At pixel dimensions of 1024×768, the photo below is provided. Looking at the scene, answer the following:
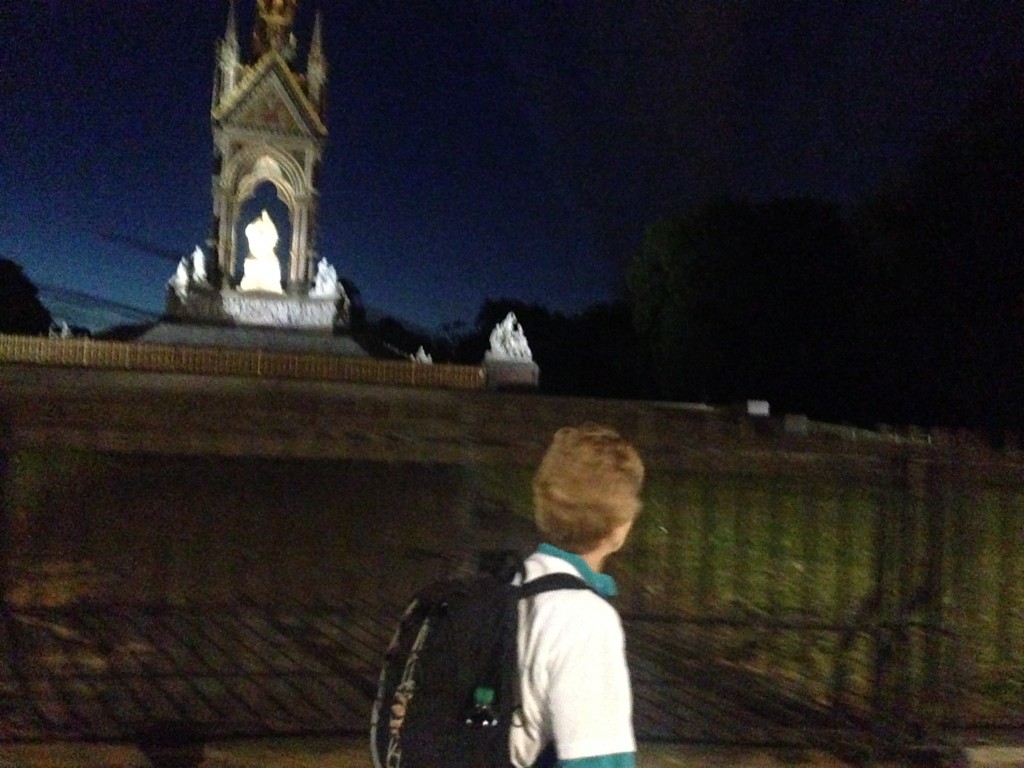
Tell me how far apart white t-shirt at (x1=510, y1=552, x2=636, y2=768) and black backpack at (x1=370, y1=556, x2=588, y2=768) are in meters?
0.03

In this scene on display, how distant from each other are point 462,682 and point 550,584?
0.27 m

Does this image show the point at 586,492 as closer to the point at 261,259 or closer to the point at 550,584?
the point at 550,584

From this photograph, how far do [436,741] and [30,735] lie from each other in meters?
3.40

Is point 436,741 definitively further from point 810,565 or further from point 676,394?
point 676,394

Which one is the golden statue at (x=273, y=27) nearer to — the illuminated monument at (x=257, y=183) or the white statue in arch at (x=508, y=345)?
the illuminated monument at (x=257, y=183)

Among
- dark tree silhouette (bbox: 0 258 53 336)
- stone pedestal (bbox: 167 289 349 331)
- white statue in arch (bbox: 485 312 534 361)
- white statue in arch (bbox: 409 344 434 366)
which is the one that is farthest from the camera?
dark tree silhouette (bbox: 0 258 53 336)

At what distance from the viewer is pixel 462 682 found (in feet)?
6.44

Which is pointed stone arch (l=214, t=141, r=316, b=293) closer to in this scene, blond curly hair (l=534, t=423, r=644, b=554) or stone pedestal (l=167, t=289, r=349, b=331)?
stone pedestal (l=167, t=289, r=349, b=331)

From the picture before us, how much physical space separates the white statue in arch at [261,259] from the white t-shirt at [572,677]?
88.7ft

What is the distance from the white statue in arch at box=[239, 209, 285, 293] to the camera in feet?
91.1

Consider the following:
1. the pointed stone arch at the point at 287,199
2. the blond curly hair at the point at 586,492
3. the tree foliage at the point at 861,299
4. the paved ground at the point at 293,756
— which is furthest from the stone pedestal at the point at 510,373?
the blond curly hair at the point at 586,492

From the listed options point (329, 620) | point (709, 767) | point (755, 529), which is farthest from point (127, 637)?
point (755, 529)

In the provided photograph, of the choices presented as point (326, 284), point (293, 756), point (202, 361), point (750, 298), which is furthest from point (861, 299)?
point (293, 756)

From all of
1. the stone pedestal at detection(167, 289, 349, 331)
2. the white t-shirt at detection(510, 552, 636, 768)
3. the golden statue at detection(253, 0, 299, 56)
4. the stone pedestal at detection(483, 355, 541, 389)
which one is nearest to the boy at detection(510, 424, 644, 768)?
the white t-shirt at detection(510, 552, 636, 768)
